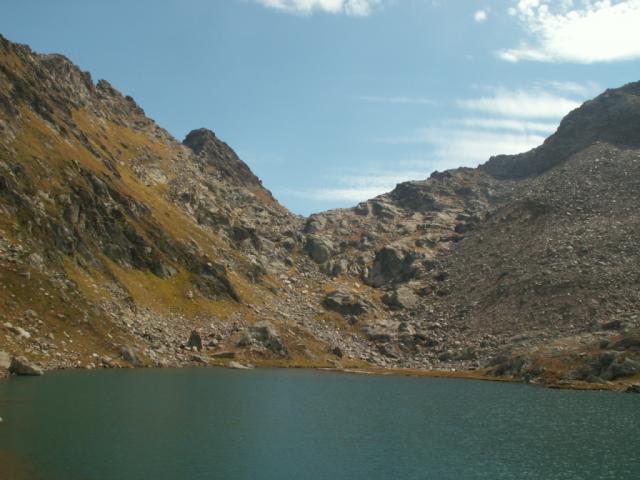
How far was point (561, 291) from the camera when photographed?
14112 centimetres

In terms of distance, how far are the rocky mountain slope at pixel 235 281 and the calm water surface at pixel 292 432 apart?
58.0 feet

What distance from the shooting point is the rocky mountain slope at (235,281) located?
96.8 m

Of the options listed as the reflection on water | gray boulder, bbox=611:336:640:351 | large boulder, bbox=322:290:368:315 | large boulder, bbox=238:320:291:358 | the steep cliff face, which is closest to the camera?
the reflection on water

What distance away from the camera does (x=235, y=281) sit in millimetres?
158250

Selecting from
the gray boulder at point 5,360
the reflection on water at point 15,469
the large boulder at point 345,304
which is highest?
the large boulder at point 345,304

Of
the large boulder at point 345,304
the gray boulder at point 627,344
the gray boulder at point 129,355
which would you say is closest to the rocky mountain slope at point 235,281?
the gray boulder at point 129,355

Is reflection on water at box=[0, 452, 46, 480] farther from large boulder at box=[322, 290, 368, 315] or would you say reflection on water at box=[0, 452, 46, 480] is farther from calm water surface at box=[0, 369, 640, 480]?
large boulder at box=[322, 290, 368, 315]

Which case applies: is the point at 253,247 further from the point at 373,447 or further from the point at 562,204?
the point at 373,447

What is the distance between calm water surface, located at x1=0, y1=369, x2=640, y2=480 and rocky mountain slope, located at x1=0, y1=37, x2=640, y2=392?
17.7 metres

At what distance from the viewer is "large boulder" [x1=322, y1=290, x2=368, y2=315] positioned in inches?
6772

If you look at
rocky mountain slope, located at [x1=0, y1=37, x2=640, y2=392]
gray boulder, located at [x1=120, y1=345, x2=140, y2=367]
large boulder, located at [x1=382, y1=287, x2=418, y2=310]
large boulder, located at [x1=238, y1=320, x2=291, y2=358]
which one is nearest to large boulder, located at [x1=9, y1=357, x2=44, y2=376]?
rocky mountain slope, located at [x1=0, y1=37, x2=640, y2=392]

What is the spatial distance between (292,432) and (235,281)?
107m

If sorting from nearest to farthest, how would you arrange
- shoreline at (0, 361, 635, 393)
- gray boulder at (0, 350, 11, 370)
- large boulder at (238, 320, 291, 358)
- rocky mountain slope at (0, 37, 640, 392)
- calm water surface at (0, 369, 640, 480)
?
calm water surface at (0, 369, 640, 480) < gray boulder at (0, 350, 11, 370) < shoreline at (0, 361, 635, 393) < rocky mountain slope at (0, 37, 640, 392) < large boulder at (238, 320, 291, 358)

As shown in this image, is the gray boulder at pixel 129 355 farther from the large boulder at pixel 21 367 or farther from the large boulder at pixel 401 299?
the large boulder at pixel 401 299
